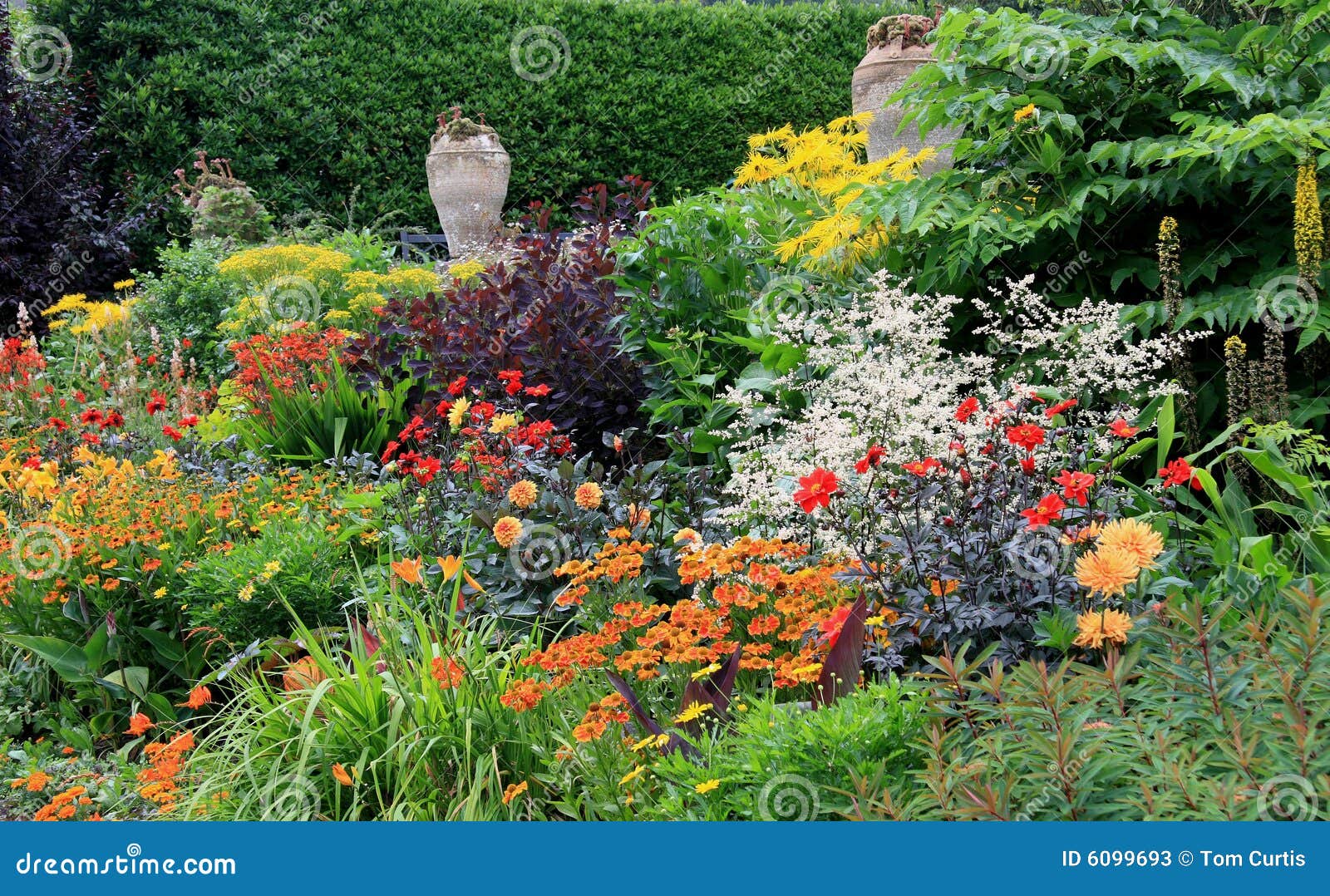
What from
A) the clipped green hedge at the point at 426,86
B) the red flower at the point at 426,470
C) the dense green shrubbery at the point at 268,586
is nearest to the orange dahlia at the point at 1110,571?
the red flower at the point at 426,470

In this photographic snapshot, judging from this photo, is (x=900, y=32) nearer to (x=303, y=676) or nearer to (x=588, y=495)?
(x=588, y=495)

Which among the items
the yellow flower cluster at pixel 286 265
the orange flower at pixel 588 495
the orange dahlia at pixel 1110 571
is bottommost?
the orange flower at pixel 588 495

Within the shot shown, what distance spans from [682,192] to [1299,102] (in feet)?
33.9

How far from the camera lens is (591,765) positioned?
7.89 feet

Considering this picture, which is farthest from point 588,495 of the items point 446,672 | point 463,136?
point 463,136

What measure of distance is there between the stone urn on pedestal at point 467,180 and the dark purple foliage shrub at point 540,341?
513 centimetres

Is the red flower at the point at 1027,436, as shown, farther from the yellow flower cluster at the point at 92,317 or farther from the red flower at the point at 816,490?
the yellow flower cluster at the point at 92,317

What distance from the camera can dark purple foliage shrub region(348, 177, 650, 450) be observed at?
4.86m

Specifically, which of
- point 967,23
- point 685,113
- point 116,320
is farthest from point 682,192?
point 967,23

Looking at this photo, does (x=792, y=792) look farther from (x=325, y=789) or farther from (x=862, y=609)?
(x=325, y=789)

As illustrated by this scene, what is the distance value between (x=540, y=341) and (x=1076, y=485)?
2.98 metres

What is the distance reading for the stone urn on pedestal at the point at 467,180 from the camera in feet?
35.1

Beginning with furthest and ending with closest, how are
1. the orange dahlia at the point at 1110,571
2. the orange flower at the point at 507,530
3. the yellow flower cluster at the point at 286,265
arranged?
the yellow flower cluster at the point at 286,265 < the orange flower at the point at 507,530 < the orange dahlia at the point at 1110,571

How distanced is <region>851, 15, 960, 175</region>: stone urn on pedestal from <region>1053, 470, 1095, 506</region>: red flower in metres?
5.18
